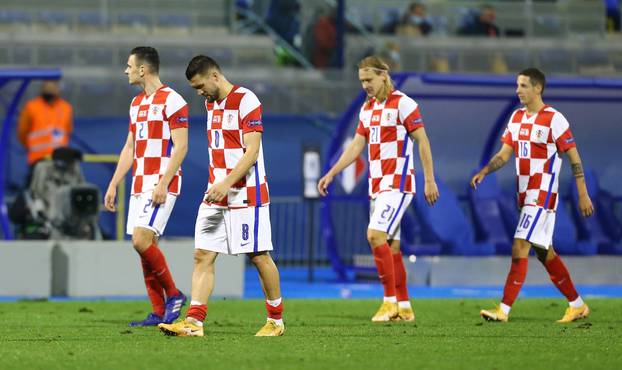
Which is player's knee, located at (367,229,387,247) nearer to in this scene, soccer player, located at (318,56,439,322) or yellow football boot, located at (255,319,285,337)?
soccer player, located at (318,56,439,322)

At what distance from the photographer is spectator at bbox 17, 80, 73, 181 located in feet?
60.1

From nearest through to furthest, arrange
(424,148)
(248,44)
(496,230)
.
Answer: (424,148)
(496,230)
(248,44)

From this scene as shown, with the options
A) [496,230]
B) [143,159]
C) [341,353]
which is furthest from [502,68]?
[341,353]

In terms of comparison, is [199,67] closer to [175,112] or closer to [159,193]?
[175,112]

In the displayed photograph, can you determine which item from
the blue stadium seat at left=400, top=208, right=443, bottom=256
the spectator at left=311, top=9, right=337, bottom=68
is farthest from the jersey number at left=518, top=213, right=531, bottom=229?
the spectator at left=311, top=9, right=337, bottom=68

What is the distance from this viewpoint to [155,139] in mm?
10125

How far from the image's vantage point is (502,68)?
23.7 meters

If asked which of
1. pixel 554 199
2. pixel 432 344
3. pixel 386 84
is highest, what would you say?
pixel 386 84

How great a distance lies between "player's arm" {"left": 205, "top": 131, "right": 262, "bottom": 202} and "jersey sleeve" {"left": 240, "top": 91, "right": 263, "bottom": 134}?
0.15ft

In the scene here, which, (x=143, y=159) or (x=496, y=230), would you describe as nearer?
(x=143, y=159)

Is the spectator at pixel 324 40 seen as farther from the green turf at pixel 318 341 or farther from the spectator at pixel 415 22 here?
the green turf at pixel 318 341

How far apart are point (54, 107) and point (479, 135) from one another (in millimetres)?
5931

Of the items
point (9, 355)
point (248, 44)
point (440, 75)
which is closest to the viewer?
point (9, 355)

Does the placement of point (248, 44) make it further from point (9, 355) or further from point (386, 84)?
point (9, 355)
